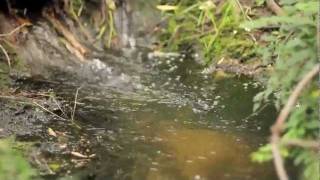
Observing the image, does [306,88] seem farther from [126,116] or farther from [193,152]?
[126,116]

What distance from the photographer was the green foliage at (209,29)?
6738 millimetres

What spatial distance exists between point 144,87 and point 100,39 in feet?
4.79

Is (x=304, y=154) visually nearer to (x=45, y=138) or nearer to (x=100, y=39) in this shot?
(x=45, y=138)

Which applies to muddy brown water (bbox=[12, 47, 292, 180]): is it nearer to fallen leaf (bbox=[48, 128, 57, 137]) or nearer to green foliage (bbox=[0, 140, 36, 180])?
fallen leaf (bbox=[48, 128, 57, 137])

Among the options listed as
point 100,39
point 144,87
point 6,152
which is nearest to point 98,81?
point 144,87

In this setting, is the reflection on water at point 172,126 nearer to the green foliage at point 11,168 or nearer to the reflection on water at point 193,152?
the reflection on water at point 193,152

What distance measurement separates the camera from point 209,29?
7227 mm

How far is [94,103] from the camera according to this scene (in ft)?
16.7

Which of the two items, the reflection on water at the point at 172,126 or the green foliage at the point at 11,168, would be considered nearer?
the green foliage at the point at 11,168

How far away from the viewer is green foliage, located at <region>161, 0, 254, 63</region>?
265 inches

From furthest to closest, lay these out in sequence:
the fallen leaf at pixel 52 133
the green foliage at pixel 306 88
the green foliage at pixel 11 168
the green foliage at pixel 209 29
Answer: the green foliage at pixel 209 29
the fallen leaf at pixel 52 133
the green foliage at pixel 11 168
the green foliage at pixel 306 88

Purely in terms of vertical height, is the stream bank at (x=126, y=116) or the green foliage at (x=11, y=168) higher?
the stream bank at (x=126, y=116)

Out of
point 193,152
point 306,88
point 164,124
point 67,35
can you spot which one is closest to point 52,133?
point 164,124

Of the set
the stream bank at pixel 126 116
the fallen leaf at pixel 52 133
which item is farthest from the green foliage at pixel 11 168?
the fallen leaf at pixel 52 133
